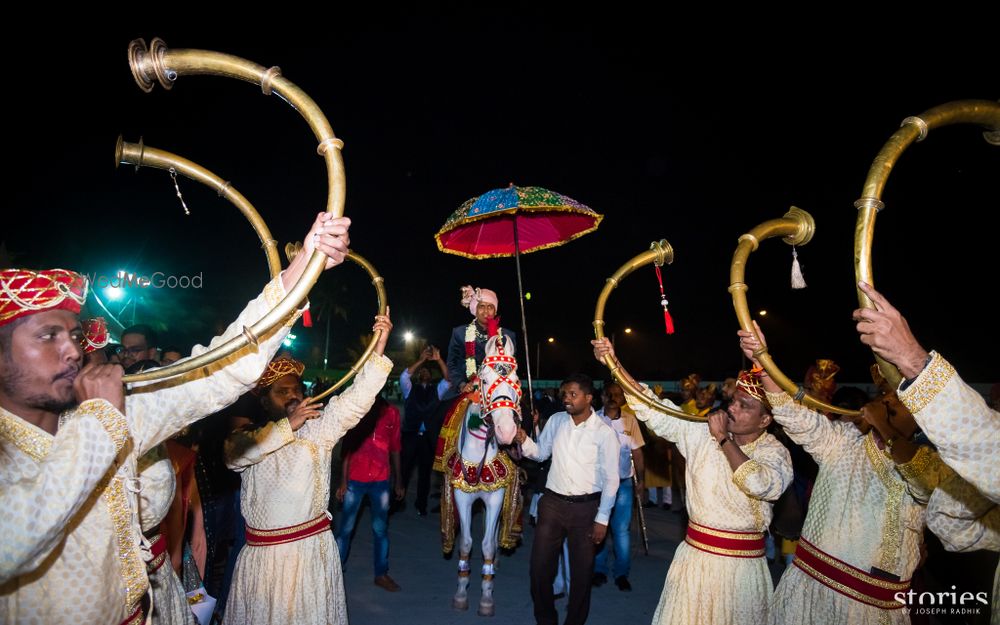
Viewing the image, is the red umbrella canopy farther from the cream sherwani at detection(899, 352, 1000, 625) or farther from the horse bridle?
the cream sherwani at detection(899, 352, 1000, 625)

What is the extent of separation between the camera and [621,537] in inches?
273

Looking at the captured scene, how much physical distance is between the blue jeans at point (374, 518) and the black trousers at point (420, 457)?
10.3ft

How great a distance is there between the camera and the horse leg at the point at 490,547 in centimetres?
604

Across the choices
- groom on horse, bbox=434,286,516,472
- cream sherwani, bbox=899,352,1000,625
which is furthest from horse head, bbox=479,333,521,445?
cream sherwani, bbox=899,352,1000,625

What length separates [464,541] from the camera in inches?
249

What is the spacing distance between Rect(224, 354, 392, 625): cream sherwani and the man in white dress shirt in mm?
2026

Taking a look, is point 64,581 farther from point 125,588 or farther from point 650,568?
point 650,568

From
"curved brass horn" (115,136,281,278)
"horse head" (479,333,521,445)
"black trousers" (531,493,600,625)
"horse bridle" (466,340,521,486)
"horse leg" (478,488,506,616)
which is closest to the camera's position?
"curved brass horn" (115,136,281,278)

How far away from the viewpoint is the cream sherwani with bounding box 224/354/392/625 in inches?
155

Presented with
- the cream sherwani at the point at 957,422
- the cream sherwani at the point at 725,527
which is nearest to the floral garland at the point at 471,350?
the cream sherwani at the point at 725,527

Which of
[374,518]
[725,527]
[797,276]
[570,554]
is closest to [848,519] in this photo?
[725,527]

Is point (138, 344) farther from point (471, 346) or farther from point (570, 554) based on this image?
point (570, 554)

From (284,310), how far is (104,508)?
3.79 feet

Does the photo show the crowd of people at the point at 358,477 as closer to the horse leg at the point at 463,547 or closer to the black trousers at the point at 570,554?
the black trousers at the point at 570,554
